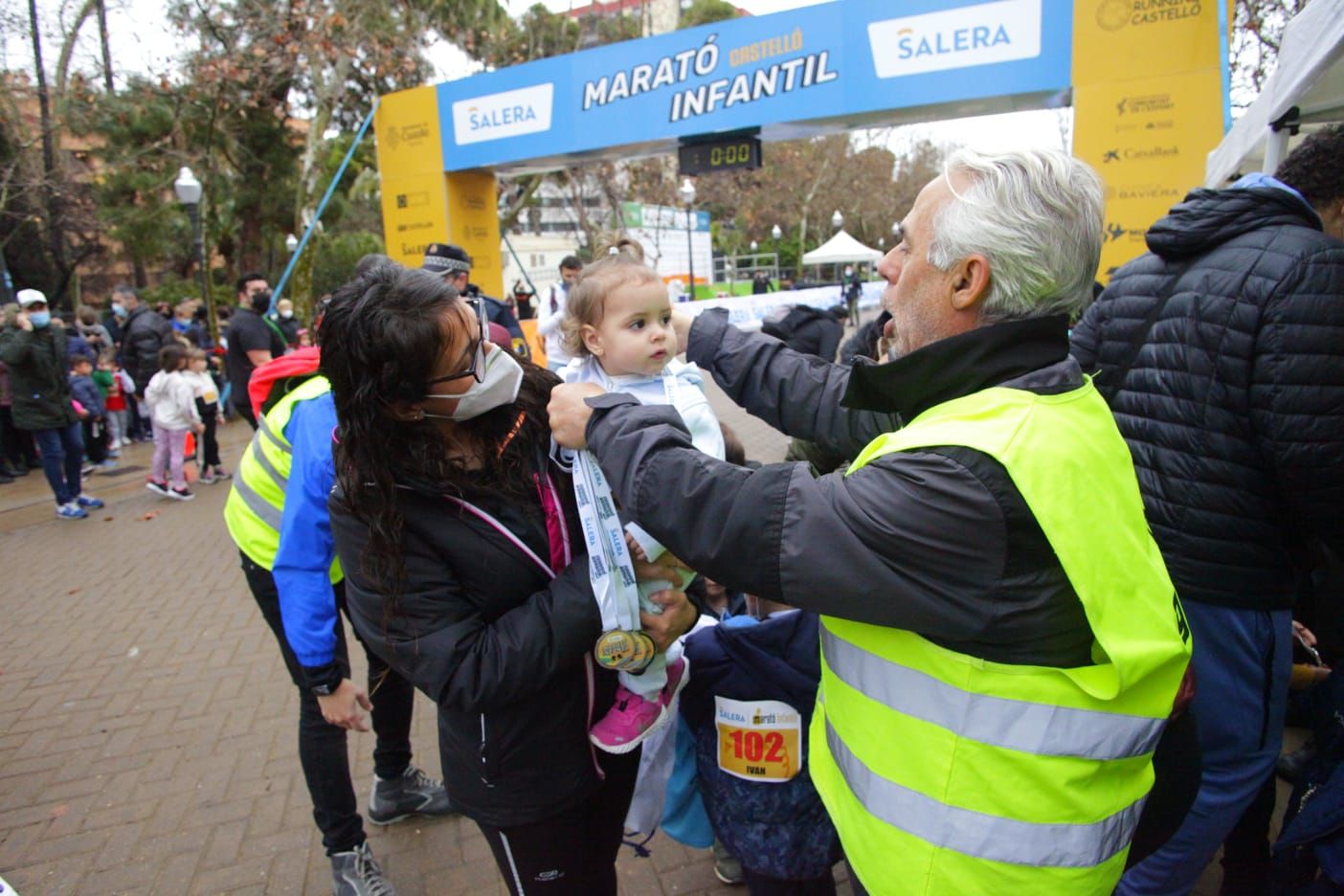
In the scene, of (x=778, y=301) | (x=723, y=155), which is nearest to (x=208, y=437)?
(x=723, y=155)

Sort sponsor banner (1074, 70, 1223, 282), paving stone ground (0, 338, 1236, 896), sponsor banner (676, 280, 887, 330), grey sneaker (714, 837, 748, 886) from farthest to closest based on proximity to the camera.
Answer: sponsor banner (676, 280, 887, 330) → sponsor banner (1074, 70, 1223, 282) → paving stone ground (0, 338, 1236, 896) → grey sneaker (714, 837, 748, 886)

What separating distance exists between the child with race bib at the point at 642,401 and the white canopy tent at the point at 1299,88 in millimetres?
1870

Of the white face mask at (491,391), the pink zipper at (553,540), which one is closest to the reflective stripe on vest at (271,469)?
the white face mask at (491,391)

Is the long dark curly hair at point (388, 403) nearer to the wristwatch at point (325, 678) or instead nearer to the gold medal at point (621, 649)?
the gold medal at point (621, 649)

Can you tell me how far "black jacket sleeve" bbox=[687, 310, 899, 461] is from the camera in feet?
6.59

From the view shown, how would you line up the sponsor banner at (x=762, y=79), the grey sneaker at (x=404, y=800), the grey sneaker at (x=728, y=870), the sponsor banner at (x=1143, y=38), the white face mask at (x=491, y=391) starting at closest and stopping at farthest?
1. the white face mask at (x=491, y=391)
2. the grey sneaker at (x=728, y=870)
3. the grey sneaker at (x=404, y=800)
4. the sponsor banner at (x=1143, y=38)
5. the sponsor banner at (x=762, y=79)

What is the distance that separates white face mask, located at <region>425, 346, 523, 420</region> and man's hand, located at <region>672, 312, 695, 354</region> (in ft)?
1.74

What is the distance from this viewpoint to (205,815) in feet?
10.4

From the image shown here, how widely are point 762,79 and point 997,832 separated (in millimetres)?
8567

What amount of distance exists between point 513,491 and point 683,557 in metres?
0.62

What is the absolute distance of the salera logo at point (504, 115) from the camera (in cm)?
979

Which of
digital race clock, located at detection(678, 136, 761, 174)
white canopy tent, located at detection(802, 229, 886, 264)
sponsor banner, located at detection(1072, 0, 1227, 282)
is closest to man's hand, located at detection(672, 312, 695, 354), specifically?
sponsor banner, located at detection(1072, 0, 1227, 282)

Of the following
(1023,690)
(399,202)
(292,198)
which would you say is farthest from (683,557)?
(292,198)

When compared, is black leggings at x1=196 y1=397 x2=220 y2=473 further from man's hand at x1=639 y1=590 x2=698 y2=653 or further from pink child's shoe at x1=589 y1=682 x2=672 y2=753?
man's hand at x1=639 y1=590 x2=698 y2=653
